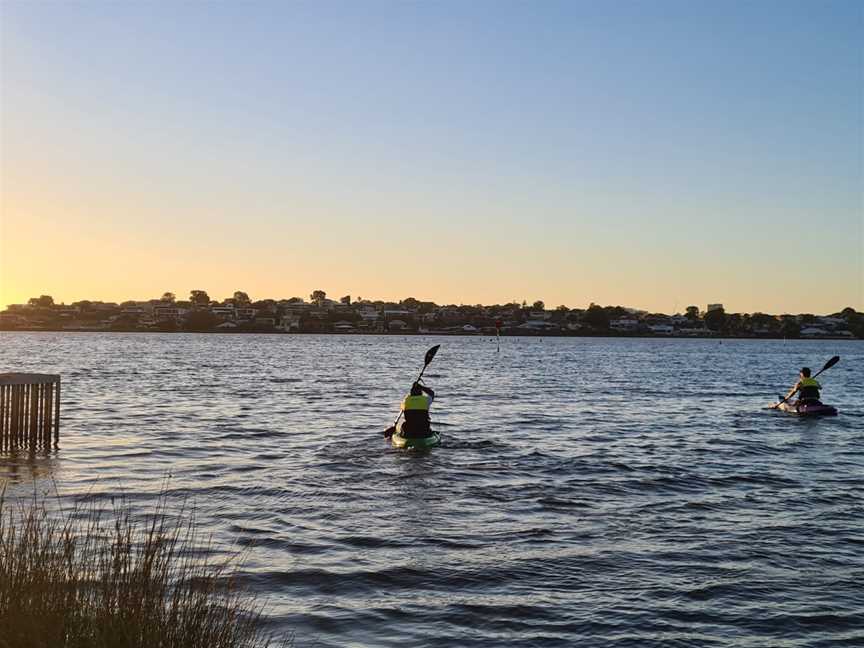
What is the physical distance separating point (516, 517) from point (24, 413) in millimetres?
16439

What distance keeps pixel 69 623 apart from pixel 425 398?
23.0 m

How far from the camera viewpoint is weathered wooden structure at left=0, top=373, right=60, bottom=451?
27.3 meters

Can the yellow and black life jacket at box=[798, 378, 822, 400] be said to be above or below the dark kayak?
above

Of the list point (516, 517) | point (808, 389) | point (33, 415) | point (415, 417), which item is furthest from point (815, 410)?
point (33, 415)

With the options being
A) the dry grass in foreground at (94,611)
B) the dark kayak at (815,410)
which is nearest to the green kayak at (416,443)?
the dry grass in foreground at (94,611)

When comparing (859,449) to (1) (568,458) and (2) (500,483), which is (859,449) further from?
(2) (500,483)

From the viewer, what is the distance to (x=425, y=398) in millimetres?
30156

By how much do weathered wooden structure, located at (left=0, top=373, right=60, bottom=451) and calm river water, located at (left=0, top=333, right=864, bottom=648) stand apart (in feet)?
3.11

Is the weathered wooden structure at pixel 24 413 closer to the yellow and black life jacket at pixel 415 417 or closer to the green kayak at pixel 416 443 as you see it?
the green kayak at pixel 416 443

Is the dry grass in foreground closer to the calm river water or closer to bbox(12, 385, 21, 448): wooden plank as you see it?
the calm river water

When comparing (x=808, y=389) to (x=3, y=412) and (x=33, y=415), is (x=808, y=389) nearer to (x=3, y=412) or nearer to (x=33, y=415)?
(x=33, y=415)

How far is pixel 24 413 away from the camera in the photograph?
27703 millimetres

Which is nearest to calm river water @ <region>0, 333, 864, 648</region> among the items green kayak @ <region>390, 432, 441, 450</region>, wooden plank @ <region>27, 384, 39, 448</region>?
green kayak @ <region>390, 432, 441, 450</region>

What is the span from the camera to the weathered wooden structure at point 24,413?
27266 millimetres
